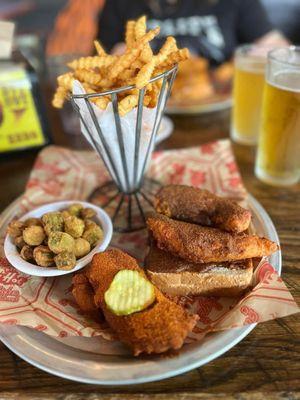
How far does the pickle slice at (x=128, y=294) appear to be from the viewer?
0.72m

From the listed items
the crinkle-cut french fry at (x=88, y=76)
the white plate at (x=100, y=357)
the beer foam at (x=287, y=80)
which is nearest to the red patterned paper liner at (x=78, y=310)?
the white plate at (x=100, y=357)

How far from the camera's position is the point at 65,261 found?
822mm

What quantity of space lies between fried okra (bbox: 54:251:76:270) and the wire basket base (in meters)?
0.25

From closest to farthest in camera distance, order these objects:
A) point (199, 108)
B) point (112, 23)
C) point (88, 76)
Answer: point (88, 76) → point (199, 108) → point (112, 23)

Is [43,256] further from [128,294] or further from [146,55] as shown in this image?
[146,55]

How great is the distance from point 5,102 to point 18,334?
84cm

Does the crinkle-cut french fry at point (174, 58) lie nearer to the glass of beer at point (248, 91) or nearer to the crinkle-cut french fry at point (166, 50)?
the crinkle-cut french fry at point (166, 50)

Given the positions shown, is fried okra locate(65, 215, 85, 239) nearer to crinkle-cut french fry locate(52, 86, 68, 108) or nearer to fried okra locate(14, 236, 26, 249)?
fried okra locate(14, 236, 26, 249)

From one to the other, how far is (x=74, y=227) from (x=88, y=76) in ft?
1.20

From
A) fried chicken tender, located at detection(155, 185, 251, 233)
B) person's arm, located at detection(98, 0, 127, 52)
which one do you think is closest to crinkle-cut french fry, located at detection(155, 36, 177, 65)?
fried chicken tender, located at detection(155, 185, 251, 233)

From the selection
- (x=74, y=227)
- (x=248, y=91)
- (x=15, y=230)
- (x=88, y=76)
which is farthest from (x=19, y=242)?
(x=248, y=91)

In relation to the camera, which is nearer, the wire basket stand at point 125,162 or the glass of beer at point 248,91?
the wire basket stand at point 125,162

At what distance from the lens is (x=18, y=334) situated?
748 millimetres

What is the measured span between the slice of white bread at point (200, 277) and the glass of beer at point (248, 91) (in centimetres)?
72
